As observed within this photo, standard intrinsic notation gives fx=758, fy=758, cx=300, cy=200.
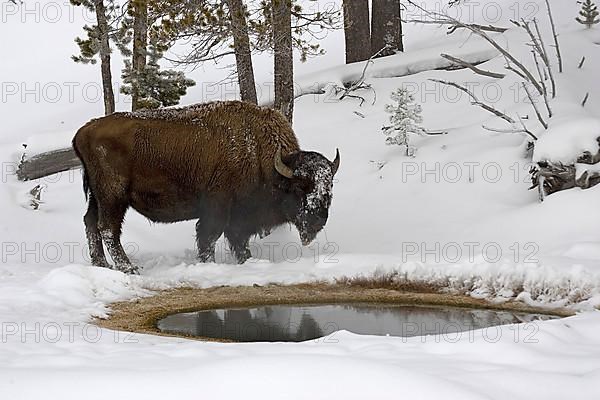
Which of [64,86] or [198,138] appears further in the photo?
[64,86]

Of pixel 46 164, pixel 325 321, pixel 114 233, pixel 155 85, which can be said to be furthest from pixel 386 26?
pixel 325 321

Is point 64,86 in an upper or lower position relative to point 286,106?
upper

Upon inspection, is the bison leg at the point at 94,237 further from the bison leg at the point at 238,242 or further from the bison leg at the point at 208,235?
the bison leg at the point at 238,242

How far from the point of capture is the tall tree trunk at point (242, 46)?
1077cm

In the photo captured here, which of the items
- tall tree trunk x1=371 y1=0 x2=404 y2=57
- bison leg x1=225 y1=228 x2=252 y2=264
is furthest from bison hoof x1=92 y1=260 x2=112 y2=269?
tall tree trunk x1=371 y1=0 x2=404 y2=57

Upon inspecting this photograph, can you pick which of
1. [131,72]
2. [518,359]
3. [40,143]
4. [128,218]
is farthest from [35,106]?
[518,359]

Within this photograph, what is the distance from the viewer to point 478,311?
24.3 ft

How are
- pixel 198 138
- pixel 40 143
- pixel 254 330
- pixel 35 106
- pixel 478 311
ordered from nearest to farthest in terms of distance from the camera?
pixel 254 330 < pixel 478 311 < pixel 198 138 < pixel 40 143 < pixel 35 106

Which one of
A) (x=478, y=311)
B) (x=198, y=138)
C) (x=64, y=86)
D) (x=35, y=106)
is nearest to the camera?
(x=478, y=311)

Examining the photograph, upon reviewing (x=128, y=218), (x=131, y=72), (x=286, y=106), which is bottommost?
(x=128, y=218)

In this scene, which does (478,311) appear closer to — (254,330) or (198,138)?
(254,330)

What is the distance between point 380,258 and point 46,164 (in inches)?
288

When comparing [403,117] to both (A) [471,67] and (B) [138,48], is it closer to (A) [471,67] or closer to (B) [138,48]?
(A) [471,67]

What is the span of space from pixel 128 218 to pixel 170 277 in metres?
3.02
